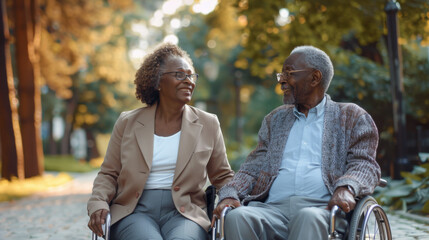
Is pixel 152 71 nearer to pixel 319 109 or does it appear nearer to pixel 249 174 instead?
pixel 249 174

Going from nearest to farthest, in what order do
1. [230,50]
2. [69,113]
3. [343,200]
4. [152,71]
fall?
1. [343,200]
2. [152,71]
3. [230,50]
4. [69,113]

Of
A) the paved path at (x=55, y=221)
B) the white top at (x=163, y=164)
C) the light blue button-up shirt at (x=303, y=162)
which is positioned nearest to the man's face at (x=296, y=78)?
the light blue button-up shirt at (x=303, y=162)

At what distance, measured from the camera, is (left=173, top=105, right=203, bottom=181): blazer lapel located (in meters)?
3.55

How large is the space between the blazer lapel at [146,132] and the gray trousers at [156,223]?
0.23 meters

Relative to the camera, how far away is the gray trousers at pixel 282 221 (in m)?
2.92

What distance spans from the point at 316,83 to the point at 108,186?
1.56 metres

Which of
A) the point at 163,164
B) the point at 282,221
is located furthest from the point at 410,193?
the point at 163,164

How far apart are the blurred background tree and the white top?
0.80 metres

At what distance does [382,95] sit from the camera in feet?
32.9

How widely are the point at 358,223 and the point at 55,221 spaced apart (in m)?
5.84

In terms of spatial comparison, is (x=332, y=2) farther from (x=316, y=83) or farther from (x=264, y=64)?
(x=316, y=83)

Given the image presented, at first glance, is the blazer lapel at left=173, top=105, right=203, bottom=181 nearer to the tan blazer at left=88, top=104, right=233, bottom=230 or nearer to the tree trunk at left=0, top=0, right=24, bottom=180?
the tan blazer at left=88, top=104, right=233, bottom=230

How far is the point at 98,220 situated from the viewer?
10.8 ft

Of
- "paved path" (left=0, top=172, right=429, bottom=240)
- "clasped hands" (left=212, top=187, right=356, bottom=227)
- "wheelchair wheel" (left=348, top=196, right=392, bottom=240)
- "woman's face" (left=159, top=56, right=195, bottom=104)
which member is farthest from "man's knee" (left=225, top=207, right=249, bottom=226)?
"paved path" (left=0, top=172, right=429, bottom=240)
